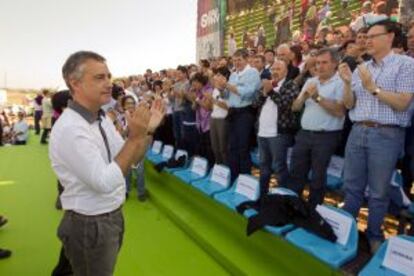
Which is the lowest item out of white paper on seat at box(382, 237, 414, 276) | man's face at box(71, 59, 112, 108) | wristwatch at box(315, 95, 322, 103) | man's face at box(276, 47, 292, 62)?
white paper on seat at box(382, 237, 414, 276)

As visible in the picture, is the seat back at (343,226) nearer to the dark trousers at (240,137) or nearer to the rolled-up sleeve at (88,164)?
the rolled-up sleeve at (88,164)

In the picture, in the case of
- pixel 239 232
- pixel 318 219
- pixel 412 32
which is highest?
pixel 412 32

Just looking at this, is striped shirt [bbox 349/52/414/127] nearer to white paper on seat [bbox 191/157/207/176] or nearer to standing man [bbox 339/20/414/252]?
standing man [bbox 339/20/414/252]

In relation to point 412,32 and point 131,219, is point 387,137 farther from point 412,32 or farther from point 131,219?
point 131,219

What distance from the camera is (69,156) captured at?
1.36 metres

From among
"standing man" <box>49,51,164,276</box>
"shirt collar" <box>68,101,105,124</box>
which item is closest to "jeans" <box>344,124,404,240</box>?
"standing man" <box>49,51,164,276</box>

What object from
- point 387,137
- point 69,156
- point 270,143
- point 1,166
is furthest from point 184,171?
point 1,166

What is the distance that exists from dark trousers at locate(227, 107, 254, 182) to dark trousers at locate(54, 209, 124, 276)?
265cm

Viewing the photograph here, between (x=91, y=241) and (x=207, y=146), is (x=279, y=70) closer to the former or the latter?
(x=207, y=146)

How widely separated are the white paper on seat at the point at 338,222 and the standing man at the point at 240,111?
5.81 feet

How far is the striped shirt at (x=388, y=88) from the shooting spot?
234 cm

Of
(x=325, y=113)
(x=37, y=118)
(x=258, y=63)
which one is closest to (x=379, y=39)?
(x=325, y=113)

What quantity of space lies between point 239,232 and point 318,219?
0.83 metres

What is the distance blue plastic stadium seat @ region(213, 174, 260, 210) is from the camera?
3.07m
